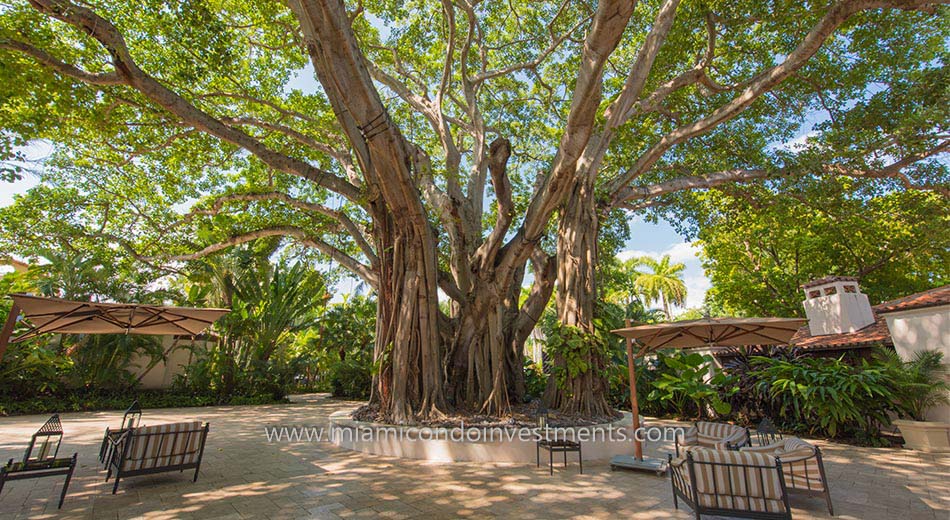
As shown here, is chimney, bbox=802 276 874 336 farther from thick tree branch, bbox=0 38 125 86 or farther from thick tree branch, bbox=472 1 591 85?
thick tree branch, bbox=0 38 125 86

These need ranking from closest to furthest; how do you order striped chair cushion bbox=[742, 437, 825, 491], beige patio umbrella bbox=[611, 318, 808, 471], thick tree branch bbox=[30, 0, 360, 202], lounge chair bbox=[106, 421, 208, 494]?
striped chair cushion bbox=[742, 437, 825, 491], lounge chair bbox=[106, 421, 208, 494], thick tree branch bbox=[30, 0, 360, 202], beige patio umbrella bbox=[611, 318, 808, 471]

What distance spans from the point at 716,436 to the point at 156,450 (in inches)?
267

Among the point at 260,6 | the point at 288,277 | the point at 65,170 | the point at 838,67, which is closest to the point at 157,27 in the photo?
the point at 260,6

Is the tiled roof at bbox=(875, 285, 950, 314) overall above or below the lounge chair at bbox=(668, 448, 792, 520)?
above

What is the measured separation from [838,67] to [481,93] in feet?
27.0

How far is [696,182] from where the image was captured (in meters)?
9.30

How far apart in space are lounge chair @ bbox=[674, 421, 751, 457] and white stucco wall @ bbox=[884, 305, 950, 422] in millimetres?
4806

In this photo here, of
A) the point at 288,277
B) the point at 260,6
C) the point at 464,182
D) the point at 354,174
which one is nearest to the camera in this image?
the point at 260,6

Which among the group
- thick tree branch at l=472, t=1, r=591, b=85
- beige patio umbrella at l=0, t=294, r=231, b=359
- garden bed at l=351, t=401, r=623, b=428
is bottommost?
garden bed at l=351, t=401, r=623, b=428

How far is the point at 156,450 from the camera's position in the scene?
4676 millimetres

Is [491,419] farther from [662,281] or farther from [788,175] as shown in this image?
[662,281]

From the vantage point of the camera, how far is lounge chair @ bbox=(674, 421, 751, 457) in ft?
17.3

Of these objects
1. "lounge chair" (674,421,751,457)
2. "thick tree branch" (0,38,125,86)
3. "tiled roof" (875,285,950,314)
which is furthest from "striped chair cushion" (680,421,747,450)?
"thick tree branch" (0,38,125,86)

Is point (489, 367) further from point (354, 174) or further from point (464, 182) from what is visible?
point (464, 182)
